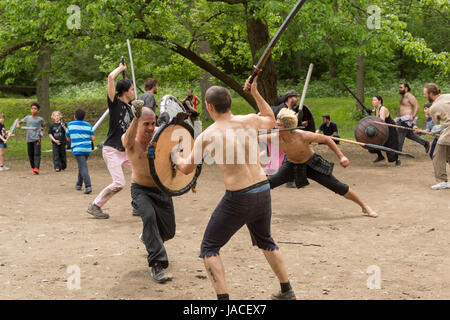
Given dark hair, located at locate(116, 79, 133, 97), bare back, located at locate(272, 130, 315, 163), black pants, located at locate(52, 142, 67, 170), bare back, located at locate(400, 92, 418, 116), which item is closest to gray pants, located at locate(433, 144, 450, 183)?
bare back, located at locate(272, 130, 315, 163)

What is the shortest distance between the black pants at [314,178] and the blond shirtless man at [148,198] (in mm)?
2685

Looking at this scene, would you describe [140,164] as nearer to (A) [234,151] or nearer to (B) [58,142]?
(A) [234,151]

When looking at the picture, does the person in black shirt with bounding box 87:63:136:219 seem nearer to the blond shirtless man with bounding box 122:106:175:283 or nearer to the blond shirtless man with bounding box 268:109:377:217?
the blond shirtless man with bounding box 268:109:377:217

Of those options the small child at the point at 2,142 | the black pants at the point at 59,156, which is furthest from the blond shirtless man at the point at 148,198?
the small child at the point at 2,142

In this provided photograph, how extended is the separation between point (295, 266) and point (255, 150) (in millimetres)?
1698

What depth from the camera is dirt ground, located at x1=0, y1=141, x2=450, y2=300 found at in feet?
15.9

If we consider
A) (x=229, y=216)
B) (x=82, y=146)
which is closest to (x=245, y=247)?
(x=229, y=216)

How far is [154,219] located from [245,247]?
1.40 meters

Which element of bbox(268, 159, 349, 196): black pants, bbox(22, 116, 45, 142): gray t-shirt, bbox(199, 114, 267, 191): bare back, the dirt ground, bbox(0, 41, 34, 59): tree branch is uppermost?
bbox(0, 41, 34, 59): tree branch

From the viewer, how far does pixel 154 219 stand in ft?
17.0

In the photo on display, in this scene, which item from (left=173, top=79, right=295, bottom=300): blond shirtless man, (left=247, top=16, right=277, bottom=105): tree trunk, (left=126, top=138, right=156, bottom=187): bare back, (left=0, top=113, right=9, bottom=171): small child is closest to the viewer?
(left=173, top=79, right=295, bottom=300): blond shirtless man

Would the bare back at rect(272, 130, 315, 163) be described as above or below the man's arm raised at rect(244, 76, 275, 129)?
below

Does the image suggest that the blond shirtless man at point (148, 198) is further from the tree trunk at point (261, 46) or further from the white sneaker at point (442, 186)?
the tree trunk at point (261, 46)

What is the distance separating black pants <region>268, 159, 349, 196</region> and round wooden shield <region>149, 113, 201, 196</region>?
3105 millimetres
